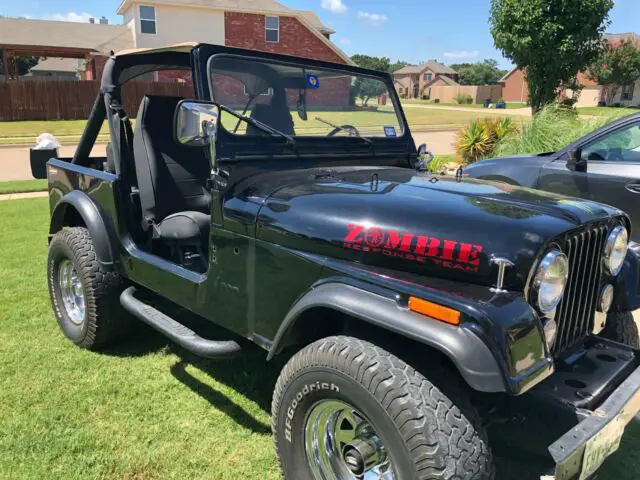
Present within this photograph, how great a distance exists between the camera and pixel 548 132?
928cm

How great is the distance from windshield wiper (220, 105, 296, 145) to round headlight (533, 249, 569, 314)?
1614 millimetres

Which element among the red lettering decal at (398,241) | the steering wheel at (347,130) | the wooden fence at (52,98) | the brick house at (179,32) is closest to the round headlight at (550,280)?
the red lettering decal at (398,241)

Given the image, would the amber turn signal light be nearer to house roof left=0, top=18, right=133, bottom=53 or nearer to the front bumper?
the front bumper

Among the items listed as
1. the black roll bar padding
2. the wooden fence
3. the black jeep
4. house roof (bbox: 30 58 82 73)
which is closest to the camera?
the black jeep

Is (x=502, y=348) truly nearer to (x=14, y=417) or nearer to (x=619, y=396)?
(x=619, y=396)

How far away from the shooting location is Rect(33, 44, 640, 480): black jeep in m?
1.88

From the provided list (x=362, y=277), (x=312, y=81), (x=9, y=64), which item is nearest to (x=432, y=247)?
(x=362, y=277)

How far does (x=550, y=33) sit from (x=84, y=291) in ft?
38.8

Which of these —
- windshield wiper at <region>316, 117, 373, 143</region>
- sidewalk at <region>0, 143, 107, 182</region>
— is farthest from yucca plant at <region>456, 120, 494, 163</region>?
windshield wiper at <region>316, 117, 373, 143</region>

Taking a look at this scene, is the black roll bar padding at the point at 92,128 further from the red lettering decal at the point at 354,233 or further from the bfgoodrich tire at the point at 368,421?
the bfgoodrich tire at the point at 368,421

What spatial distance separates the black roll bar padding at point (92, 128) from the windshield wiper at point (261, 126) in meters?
1.44

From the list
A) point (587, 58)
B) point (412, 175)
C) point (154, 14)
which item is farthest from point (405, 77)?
point (412, 175)

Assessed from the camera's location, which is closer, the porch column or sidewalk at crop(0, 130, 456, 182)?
sidewalk at crop(0, 130, 456, 182)

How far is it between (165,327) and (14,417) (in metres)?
0.98
